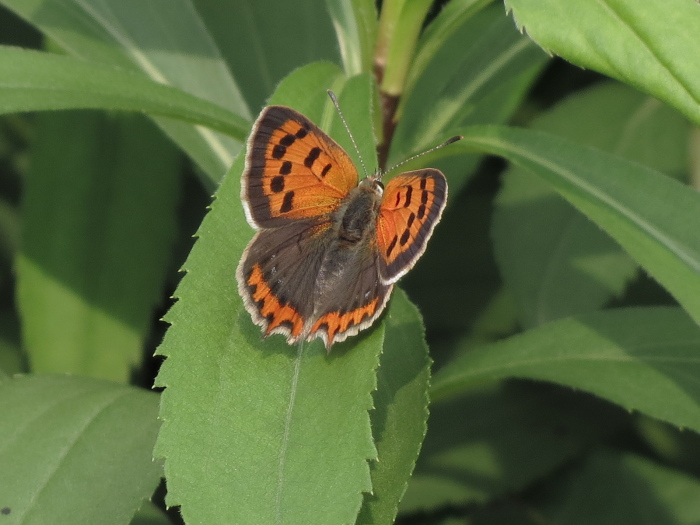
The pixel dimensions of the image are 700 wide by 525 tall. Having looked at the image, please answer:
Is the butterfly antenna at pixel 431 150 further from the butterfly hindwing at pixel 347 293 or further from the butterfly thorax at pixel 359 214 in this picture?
the butterfly hindwing at pixel 347 293

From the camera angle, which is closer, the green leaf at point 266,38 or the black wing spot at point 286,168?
the black wing spot at point 286,168

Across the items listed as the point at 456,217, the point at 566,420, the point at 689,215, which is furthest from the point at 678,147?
the point at 689,215

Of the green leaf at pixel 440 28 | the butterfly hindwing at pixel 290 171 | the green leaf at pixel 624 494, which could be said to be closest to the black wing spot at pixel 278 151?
the butterfly hindwing at pixel 290 171

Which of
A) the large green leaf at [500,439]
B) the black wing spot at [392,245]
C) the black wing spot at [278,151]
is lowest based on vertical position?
the large green leaf at [500,439]

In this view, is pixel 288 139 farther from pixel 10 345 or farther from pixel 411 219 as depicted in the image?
pixel 10 345

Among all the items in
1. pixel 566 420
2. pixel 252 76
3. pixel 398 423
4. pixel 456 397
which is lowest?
pixel 566 420

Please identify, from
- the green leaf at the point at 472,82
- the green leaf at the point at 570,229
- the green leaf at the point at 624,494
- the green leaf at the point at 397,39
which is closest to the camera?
the green leaf at the point at 397,39

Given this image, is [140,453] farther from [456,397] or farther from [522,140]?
[456,397]

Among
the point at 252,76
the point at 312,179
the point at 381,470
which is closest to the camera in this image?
the point at 381,470
